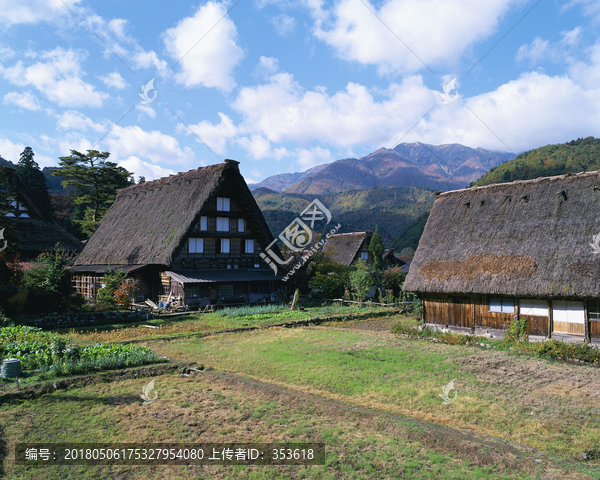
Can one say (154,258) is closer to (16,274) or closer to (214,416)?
(16,274)

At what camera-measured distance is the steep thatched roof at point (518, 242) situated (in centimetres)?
1560

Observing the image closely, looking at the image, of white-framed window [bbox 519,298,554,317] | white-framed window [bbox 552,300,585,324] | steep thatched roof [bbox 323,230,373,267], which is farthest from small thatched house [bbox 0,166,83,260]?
white-framed window [bbox 552,300,585,324]

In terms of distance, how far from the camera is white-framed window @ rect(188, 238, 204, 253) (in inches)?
1182

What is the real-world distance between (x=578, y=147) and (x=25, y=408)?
78.8 meters

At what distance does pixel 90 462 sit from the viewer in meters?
6.28

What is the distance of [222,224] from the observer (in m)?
32.2

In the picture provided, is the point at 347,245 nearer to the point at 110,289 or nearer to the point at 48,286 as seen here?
the point at 110,289

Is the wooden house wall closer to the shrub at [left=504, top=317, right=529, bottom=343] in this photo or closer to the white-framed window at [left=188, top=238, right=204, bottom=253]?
the white-framed window at [left=188, top=238, right=204, bottom=253]

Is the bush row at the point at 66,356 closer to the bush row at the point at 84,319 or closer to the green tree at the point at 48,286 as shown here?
the bush row at the point at 84,319

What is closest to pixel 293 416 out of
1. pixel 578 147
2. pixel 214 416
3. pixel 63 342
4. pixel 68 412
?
pixel 214 416

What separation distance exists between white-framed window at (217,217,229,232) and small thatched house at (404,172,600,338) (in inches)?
654

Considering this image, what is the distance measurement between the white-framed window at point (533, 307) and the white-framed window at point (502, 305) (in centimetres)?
36

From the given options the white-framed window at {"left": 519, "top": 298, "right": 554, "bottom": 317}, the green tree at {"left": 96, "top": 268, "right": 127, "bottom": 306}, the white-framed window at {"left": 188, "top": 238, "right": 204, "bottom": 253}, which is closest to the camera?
the white-framed window at {"left": 519, "top": 298, "right": 554, "bottom": 317}

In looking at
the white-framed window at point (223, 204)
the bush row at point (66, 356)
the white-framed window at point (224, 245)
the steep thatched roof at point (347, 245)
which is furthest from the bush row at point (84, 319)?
the steep thatched roof at point (347, 245)
